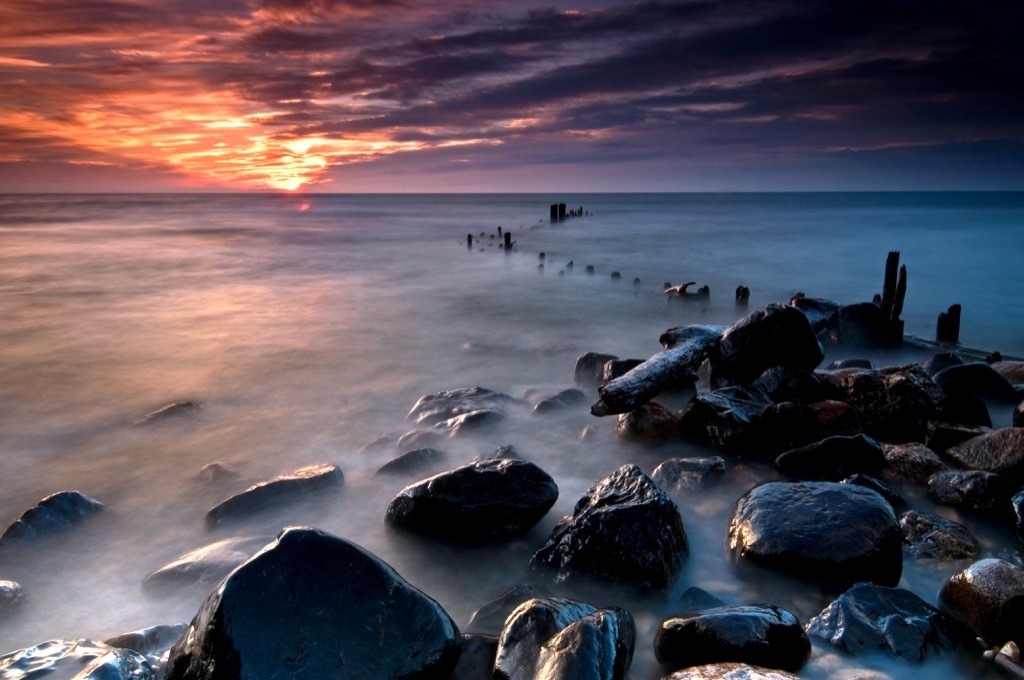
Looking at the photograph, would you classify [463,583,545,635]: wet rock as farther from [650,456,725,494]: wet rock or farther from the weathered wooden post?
the weathered wooden post

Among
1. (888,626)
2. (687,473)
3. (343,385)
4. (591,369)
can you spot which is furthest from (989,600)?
(343,385)

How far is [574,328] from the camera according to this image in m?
10.7

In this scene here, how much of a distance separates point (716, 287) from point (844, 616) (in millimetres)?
13168

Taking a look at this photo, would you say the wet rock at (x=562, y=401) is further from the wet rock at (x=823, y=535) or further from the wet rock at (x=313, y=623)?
the wet rock at (x=313, y=623)

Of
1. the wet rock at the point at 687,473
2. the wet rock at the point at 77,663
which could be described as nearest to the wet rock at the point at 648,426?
the wet rock at the point at 687,473

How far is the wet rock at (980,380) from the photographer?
630 centimetres

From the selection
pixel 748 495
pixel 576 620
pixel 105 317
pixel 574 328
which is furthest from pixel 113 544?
pixel 105 317

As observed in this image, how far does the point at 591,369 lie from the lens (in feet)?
24.3

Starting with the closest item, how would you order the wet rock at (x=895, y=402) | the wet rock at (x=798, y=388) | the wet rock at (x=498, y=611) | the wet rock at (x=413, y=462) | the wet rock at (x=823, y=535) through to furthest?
1. the wet rock at (x=498, y=611)
2. the wet rock at (x=823, y=535)
3. the wet rock at (x=413, y=462)
4. the wet rock at (x=895, y=402)
5. the wet rock at (x=798, y=388)

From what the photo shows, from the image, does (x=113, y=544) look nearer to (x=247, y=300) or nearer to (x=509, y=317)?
(x=509, y=317)

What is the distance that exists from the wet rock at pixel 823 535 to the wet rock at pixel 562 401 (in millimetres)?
2764

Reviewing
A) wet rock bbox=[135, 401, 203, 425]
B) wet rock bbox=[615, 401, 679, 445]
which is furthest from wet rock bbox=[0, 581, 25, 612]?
wet rock bbox=[615, 401, 679, 445]

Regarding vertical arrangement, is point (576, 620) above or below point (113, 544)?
above

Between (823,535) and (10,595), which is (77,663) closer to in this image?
(10,595)
